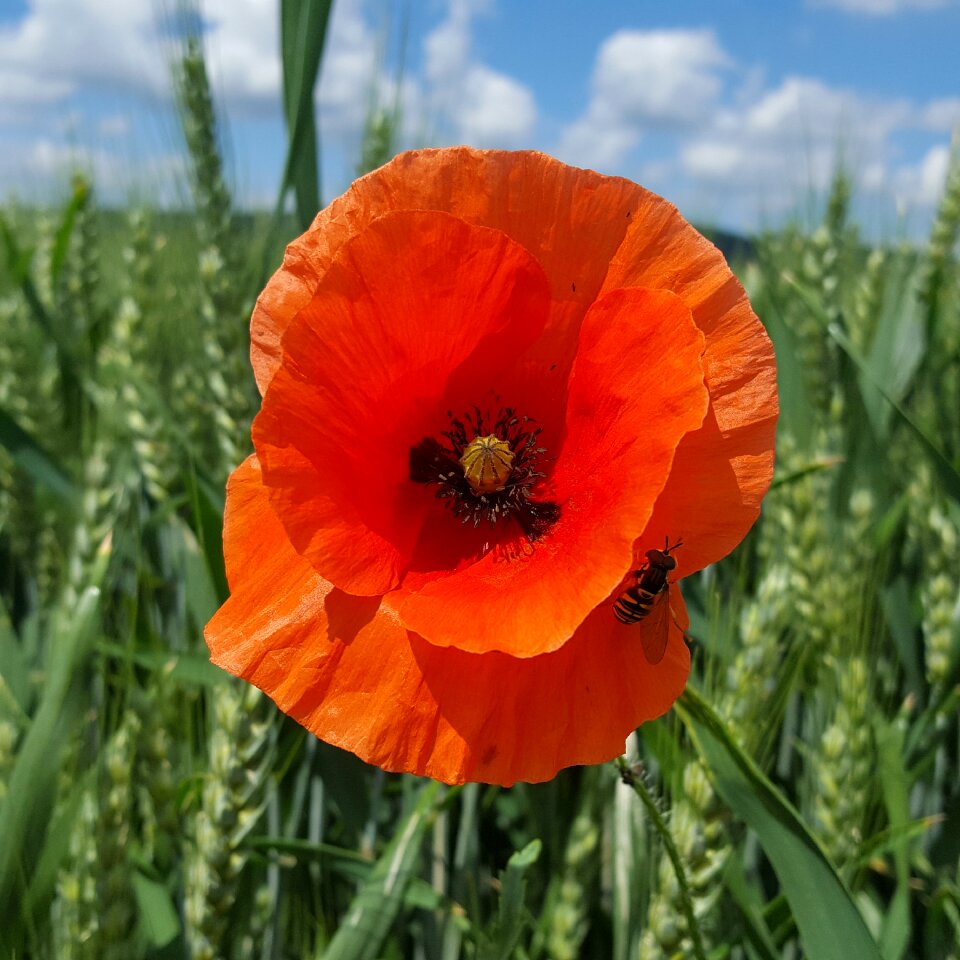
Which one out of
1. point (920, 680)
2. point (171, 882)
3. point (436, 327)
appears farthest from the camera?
point (920, 680)

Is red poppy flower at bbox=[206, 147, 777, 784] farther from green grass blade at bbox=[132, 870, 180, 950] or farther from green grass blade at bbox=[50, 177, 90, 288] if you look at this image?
green grass blade at bbox=[50, 177, 90, 288]

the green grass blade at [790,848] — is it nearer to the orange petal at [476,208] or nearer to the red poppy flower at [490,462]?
the red poppy flower at [490,462]

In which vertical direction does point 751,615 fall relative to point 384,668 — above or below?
above

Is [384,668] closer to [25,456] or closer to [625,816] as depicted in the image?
[625,816]

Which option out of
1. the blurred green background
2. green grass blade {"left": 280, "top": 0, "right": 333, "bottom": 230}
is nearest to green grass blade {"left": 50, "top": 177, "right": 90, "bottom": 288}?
the blurred green background

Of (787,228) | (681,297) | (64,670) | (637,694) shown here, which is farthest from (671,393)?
(787,228)

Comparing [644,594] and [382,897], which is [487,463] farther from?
[382,897]
